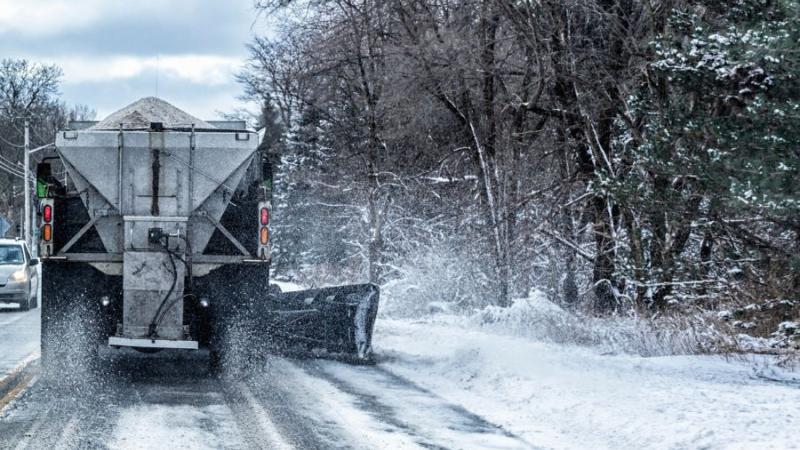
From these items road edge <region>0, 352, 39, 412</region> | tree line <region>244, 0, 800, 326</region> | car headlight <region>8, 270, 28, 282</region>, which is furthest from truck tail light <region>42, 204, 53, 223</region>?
car headlight <region>8, 270, 28, 282</region>

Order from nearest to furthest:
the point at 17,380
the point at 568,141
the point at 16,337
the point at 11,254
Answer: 1. the point at 17,380
2. the point at 16,337
3. the point at 568,141
4. the point at 11,254

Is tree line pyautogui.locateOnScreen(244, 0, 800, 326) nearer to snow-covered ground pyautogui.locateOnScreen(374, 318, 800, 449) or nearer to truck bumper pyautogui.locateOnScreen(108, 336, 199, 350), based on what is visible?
snow-covered ground pyautogui.locateOnScreen(374, 318, 800, 449)

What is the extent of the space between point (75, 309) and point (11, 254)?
49.8ft

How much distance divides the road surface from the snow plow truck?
55cm

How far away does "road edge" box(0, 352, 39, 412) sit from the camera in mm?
10258

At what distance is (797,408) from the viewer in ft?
27.8

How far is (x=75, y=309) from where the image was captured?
461 inches

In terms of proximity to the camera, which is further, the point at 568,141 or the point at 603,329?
the point at 568,141

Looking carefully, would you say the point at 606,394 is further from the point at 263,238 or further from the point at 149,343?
the point at 149,343

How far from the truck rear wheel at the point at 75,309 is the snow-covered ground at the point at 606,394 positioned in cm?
359

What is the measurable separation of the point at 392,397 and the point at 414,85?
37.3ft

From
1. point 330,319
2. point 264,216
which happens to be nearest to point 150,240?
point 264,216

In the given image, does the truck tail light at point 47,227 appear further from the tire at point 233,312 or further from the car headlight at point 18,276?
the car headlight at point 18,276

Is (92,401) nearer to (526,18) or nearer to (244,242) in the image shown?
→ (244,242)
